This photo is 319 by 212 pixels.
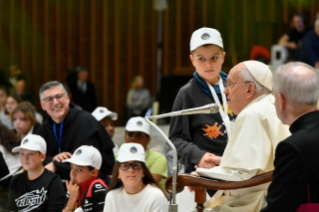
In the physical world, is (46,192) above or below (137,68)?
below

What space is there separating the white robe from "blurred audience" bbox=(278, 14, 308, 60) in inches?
233

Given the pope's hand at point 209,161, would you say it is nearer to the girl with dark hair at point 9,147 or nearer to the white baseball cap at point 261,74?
the white baseball cap at point 261,74

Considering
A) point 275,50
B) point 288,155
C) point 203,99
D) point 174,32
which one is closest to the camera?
point 288,155

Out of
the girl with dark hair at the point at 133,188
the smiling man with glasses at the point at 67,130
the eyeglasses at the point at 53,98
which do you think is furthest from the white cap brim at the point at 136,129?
the girl with dark hair at the point at 133,188

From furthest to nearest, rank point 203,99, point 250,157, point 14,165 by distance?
point 14,165, point 203,99, point 250,157

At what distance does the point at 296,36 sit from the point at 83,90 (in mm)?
3751

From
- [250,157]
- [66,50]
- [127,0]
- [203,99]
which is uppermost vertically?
[127,0]

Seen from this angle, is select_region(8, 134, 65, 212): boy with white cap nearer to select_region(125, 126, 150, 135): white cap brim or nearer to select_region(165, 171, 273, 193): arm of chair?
select_region(125, 126, 150, 135): white cap brim

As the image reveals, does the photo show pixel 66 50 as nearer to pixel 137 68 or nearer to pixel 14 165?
pixel 137 68

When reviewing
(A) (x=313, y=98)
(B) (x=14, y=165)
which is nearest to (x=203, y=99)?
(A) (x=313, y=98)

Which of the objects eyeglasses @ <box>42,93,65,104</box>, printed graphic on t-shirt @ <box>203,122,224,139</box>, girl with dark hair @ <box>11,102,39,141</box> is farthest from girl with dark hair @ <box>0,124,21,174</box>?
printed graphic on t-shirt @ <box>203,122,224,139</box>

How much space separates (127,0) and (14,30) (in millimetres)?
2336

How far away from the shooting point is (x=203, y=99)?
2949mm

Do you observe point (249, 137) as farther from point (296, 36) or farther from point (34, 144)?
point (296, 36)
